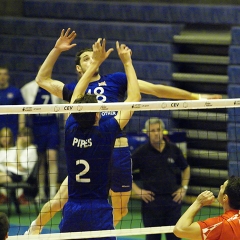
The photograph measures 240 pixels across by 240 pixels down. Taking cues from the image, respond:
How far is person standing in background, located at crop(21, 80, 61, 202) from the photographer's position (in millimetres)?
13336

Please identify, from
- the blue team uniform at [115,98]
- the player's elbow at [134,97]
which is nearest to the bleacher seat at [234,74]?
the blue team uniform at [115,98]

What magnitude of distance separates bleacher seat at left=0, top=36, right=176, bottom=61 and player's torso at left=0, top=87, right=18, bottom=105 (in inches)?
66.1

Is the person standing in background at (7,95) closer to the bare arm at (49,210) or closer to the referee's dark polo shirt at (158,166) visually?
the referee's dark polo shirt at (158,166)

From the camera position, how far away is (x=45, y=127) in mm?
13469

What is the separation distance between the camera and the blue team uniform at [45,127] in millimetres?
13359

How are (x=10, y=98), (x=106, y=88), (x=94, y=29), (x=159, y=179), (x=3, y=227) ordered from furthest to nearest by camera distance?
(x=94, y=29), (x=10, y=98), (x=159, y=179), (x=106, y=88), (x=3, y=227)

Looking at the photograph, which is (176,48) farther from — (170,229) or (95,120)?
(95,120)

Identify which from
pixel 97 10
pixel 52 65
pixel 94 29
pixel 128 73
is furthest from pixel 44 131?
pixel 128 73

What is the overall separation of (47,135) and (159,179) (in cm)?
391

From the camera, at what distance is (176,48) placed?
14.2 metres

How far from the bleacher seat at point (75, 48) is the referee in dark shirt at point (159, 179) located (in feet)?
13.3

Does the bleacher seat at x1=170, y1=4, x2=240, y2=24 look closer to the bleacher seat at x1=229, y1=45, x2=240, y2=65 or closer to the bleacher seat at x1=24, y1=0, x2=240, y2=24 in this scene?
the bleacher seat at x1=24, y1=0, x2=240, y2=24

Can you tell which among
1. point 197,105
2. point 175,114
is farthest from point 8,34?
point 197,105

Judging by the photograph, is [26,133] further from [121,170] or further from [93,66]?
[93,66]
